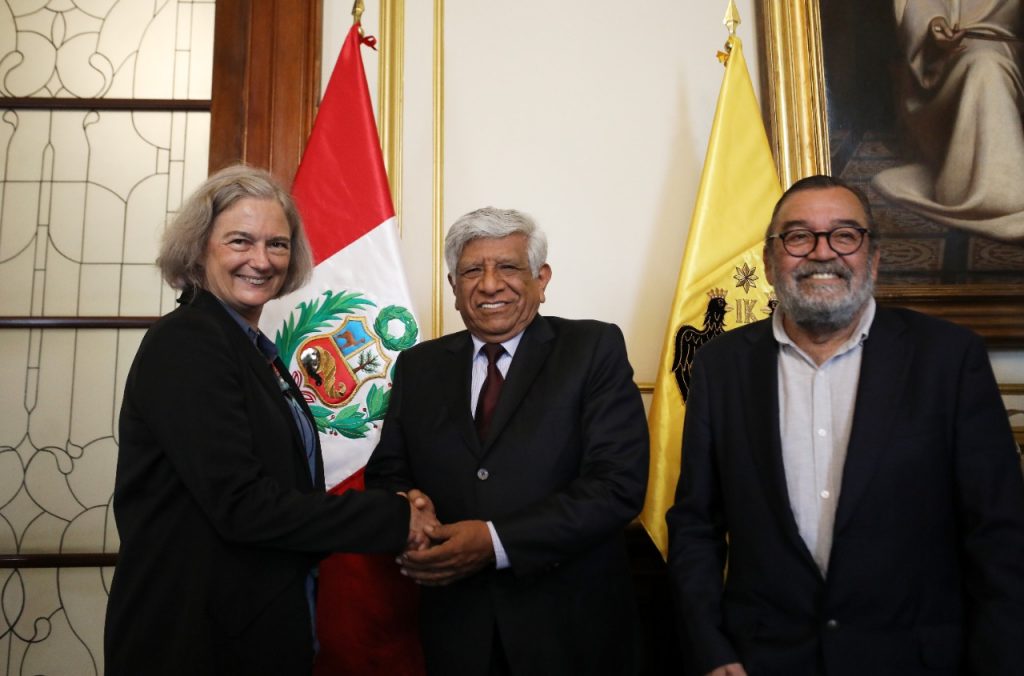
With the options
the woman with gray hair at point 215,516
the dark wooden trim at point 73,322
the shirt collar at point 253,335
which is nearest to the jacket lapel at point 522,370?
the woman with gray hair at point 215,516

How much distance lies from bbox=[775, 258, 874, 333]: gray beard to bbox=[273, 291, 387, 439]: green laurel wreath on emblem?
4.31 feet

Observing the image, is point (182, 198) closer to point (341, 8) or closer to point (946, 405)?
point (341, 8)

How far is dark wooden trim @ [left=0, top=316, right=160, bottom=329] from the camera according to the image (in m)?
3.05

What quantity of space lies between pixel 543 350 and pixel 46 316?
2196 mm

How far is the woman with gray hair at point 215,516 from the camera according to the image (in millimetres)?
1465

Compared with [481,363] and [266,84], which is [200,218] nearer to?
[481,363]

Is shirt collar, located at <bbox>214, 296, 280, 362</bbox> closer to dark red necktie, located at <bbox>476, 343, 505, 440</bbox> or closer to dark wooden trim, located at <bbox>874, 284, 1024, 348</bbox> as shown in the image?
dark red necktie, located at <bbox>476, 343, 505, 440</bbox>

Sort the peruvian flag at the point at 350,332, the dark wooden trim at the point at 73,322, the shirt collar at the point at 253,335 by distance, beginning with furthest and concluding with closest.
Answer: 1. the dark wooden trim at the point at 73,322
2. the peruvian flag at the point at 350,332
3. the shirt collar at the point at 253,335

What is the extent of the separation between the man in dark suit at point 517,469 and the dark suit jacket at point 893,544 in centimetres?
26

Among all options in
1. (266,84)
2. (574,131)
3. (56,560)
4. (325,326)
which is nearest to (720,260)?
(574,131)

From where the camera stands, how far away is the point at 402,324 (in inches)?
104

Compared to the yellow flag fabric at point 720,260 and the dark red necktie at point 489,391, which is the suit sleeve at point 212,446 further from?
the yellow flag fabric at point 720,260

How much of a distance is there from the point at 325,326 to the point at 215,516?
121 centimetres

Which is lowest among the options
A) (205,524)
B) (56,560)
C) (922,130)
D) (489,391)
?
(56,560)
